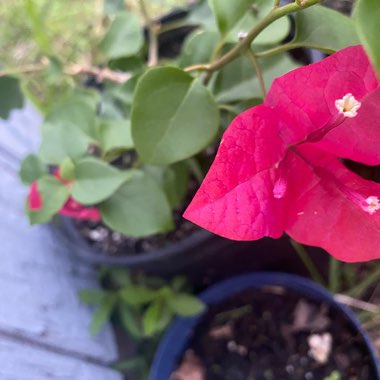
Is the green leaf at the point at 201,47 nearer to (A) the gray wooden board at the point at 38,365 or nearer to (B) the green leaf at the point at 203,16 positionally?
(B) the green leaf at the point at 203,16

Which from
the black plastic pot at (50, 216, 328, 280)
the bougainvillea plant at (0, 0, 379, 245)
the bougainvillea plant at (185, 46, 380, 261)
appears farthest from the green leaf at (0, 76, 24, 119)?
the bougainvillea plant at (185, 46, 380, 261)

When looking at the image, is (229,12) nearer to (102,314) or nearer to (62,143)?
(62,143)

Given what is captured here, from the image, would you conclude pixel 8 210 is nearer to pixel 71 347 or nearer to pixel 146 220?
pixel 71 347

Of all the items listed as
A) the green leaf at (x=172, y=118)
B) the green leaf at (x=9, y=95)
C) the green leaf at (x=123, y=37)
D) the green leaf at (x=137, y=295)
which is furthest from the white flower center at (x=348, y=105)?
the green leaf at (x=137, y=295)

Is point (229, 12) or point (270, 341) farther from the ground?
point (229, 12)

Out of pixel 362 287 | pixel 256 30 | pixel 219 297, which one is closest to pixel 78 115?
pixel 256 30

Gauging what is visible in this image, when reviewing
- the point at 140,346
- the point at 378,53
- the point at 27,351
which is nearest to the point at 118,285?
the point at 140,346

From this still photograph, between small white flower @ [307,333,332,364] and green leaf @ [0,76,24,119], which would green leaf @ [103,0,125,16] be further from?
small white flower @ [307,333,332,364]
